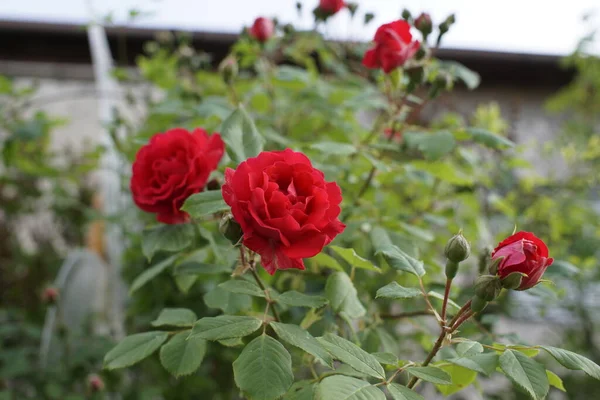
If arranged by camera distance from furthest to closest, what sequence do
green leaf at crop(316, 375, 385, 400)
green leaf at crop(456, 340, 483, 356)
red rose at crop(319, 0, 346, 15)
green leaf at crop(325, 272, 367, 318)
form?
1. red rose at crop(319, 0, 346, 15)
2. green leaf at crop(325, 272, 367, 318)
3. green leaf at crop(456, 340, 483, 356)
4. green leaf at crop(316, 375, 385, 400)

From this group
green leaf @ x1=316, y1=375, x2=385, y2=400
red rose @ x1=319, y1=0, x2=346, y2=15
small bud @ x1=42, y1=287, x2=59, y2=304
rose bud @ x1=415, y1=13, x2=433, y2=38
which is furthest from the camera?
small bud @ x1=42, y1=287, x2=59, y2=304

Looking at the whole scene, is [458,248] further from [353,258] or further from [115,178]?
[115,178]

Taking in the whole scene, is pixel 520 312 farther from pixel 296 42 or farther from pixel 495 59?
pixel 296 42

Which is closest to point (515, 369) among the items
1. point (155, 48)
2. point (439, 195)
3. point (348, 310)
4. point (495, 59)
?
point (348, 310)

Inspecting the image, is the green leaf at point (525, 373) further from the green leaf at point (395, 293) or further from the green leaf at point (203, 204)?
the green leaf at point (203, 204)

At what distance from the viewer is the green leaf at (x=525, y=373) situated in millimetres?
500

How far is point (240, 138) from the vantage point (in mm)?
708

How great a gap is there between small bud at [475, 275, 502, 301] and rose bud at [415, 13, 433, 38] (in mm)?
556

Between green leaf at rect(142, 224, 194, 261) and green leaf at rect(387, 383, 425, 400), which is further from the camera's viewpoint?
green leaf at rect(142, 224, 194, 261)

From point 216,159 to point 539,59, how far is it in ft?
13.3

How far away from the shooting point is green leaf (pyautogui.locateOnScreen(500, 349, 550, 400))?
0.50 meters

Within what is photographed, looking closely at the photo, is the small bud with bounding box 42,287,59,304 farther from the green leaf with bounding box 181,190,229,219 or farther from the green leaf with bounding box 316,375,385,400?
the green leaf with bounding box 316,375,385,400

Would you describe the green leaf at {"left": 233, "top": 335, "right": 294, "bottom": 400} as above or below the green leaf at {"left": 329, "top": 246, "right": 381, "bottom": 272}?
below

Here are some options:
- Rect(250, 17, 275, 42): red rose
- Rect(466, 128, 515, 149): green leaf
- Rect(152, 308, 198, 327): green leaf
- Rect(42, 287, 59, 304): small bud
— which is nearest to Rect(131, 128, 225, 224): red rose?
Rect(152, 308, 198, 327): green leaf
